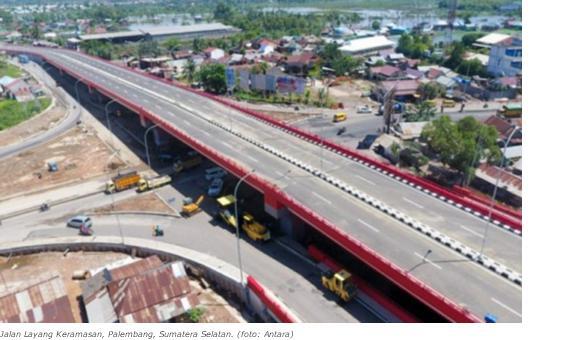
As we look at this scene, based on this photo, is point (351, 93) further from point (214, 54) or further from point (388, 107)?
point (214, 54)

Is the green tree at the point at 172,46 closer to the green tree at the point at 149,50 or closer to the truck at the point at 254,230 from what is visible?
the green tree at the point at 149,50

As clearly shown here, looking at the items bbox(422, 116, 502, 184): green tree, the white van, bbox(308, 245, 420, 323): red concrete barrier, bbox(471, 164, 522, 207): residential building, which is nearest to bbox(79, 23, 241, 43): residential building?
the white van

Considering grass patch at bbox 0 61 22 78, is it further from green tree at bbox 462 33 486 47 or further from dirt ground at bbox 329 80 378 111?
green tree at bbox 462 33 486 47

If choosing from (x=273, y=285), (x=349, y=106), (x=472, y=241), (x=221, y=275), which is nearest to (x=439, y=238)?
(x=472, y=241)

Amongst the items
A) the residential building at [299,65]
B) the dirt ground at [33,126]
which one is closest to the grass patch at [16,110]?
the dirt ground at [33,126]

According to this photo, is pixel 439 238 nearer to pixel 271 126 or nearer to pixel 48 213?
pixel 271 126

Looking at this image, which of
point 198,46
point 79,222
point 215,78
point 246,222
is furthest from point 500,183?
point 198,46
